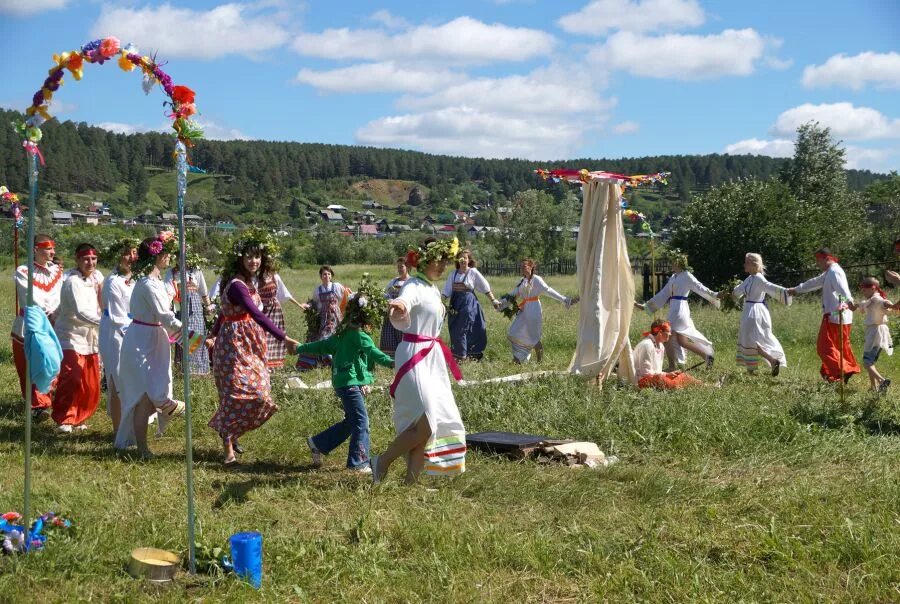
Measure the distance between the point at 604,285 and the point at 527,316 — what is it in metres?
3.44

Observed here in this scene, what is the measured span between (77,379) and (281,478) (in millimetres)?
3018

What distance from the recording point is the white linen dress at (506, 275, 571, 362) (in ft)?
44.4

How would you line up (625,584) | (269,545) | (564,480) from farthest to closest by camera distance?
(564,480) → (269,545) → (625,584)

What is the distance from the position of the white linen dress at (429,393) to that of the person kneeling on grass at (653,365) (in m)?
4.31

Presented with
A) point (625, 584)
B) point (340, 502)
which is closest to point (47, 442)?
point (340, 502)

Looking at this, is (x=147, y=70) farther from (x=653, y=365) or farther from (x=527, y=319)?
(x=527, y=319)

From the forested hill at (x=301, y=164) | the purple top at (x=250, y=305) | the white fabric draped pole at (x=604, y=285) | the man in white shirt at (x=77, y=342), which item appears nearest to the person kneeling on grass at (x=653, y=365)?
the white fabric draped pole at (x=604, y=285)

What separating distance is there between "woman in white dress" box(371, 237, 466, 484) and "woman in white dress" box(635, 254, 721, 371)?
6.49 m

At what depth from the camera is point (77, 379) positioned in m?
8.64

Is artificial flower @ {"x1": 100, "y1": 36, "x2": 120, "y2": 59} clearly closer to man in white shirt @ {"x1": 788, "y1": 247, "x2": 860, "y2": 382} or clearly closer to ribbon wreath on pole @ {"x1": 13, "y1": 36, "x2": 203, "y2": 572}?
ribbon wreath on pole @ {"x1": 13, "y1": 36, "x2": 203, "y2": 572}

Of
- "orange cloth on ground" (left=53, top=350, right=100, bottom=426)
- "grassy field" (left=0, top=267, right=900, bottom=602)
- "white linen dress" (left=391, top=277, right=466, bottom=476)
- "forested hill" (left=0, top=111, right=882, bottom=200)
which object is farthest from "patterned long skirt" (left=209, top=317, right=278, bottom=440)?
"forested hill" (left=0, top=111, right=882, bottom=200)

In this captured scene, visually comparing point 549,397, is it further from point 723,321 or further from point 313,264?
point 313,264

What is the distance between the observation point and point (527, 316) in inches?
534

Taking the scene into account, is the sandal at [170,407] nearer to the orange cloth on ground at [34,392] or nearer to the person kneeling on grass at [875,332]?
the orange cloth on ground at [34,392]
